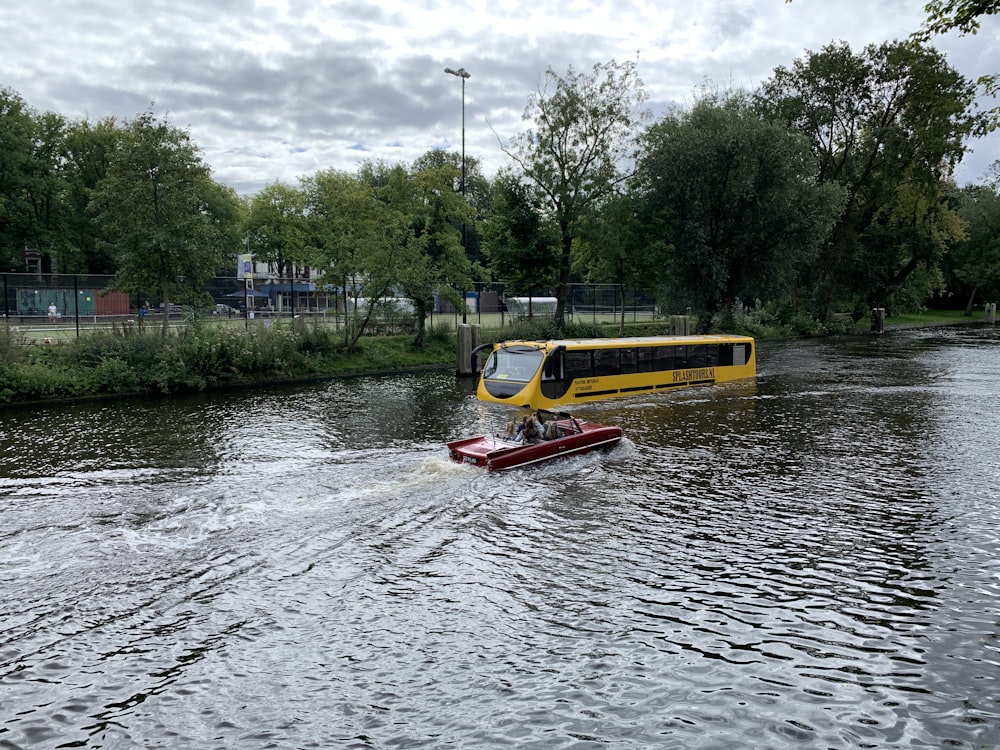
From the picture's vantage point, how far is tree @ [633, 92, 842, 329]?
42.3 metres

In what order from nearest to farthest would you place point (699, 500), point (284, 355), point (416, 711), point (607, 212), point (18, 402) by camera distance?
point (416, 711) → point (699, 500) → point (18, 402) → point (284, 355) → point (607, 212)

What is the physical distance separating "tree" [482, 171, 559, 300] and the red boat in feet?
85.5

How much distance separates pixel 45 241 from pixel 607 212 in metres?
39.3

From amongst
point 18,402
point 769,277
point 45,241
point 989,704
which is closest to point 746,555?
point 989,704

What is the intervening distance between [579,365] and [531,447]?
9258 mm

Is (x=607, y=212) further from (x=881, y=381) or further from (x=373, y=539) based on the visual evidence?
(x=373, y=539)

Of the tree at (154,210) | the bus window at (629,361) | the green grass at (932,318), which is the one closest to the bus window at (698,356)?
the bus window at (629,361)

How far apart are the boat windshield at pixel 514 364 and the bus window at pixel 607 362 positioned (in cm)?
289

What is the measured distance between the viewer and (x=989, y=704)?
24.7 feet

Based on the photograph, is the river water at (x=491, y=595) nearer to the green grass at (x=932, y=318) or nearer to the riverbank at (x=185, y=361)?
the riverbank at (x=185, y=361)

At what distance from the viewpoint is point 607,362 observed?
26219mm

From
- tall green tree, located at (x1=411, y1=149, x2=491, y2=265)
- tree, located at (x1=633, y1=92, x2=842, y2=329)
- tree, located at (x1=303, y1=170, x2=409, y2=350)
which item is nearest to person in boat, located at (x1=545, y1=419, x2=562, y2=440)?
tree, located at (x1=303, y1=170, x2=409, y2=350)

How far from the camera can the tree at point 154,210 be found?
90.6 feet

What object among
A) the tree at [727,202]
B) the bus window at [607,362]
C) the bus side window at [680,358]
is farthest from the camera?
the tree at [727,202]
